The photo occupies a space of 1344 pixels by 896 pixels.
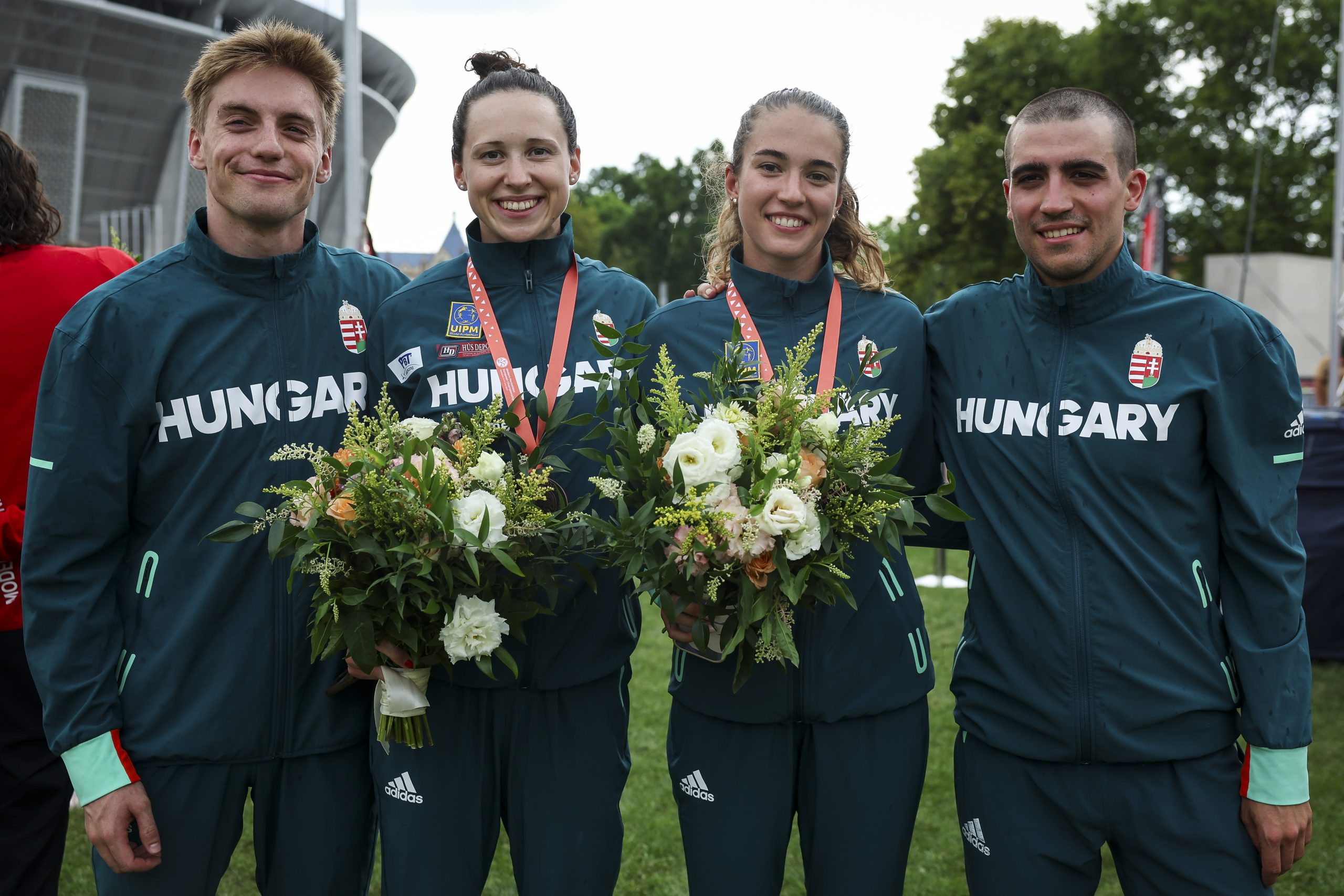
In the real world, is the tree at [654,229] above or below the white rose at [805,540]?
above

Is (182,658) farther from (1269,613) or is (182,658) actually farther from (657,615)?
(657,615)

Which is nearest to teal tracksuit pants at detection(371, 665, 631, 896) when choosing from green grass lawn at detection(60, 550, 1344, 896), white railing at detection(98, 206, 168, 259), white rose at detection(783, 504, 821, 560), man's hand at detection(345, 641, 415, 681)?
man's hand at detection(345, 641, 415, 681)

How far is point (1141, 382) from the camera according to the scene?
284 cm

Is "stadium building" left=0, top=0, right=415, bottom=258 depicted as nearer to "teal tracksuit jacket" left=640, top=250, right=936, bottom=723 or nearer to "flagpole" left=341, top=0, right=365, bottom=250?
"flagpole" left=341, top=0, right=365, bottom=250

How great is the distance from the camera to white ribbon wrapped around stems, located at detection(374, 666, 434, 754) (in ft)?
8.91

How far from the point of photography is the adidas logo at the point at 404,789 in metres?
2.95

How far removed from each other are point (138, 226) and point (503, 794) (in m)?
37.5

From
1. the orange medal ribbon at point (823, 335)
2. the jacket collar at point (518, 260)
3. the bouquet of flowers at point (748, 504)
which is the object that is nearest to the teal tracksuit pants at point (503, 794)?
the bouquet of flowers at point (748, 504)

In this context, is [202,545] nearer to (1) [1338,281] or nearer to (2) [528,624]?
(2) [528,624]

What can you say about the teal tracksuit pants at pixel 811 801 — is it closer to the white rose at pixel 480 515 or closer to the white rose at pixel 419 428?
the white rose at pixel 480 515

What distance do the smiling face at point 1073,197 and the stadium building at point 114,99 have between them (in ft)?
96.1

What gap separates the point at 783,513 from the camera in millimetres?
2355

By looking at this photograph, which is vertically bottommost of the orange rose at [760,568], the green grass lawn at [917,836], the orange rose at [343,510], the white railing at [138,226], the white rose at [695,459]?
the green grass lawn at [917,836]

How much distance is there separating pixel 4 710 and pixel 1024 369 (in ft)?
11.4
